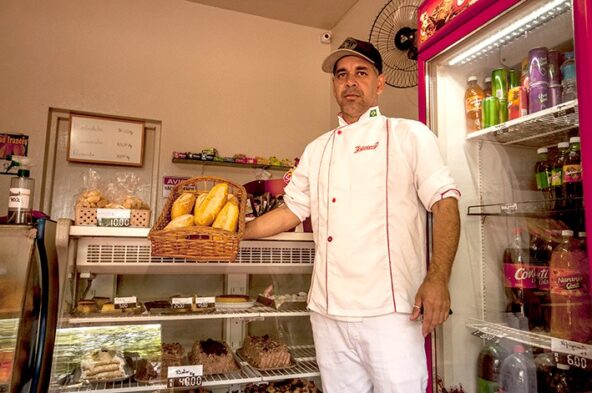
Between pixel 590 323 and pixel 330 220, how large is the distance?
1.01 m

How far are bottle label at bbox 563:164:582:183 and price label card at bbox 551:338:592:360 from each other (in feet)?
1.86

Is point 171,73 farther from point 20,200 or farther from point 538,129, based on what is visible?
point 538,129

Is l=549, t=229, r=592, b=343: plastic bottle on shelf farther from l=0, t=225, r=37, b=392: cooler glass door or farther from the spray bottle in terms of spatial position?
the spray bottle

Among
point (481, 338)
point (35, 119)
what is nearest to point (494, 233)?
point (481, 338)

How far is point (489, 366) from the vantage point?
1896 millimetres

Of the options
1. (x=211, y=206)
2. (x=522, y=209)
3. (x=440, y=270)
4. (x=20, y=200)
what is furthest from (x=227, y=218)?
(x=522, y=209)

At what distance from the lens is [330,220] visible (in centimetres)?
188

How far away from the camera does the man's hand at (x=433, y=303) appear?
59.8 inches

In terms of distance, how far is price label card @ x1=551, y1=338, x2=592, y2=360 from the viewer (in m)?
1.34

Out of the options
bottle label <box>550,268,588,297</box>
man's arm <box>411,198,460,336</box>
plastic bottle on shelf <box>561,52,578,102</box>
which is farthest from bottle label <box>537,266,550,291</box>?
plastic bottle on shelf <box>561,52,578,102</box>

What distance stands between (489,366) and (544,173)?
2.93 ft

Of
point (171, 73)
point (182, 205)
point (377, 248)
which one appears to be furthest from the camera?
point (171, 73)

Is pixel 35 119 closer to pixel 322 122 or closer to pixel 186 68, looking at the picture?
pixel 186 68

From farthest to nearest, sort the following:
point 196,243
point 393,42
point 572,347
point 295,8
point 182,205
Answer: point 295,8
point 393,42
point 182,205
point 196,243
point 572,347
